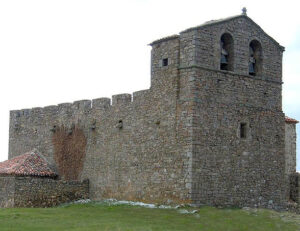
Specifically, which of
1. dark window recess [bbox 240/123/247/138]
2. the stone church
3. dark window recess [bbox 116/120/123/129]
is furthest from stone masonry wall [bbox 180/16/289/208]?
dark window recess [bbox 116/120/123/129]

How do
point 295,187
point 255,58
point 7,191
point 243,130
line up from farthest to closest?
point 295,187 → point 7,191 → point 255,58 → point 243,130

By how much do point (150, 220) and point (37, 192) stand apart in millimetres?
8865

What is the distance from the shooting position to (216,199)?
24.7 m

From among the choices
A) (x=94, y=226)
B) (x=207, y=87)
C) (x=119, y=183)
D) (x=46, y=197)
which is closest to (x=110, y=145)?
(x=119, y=183)

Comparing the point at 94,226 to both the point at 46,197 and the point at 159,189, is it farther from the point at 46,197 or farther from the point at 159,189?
the point at 46,197

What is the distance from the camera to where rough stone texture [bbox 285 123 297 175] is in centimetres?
3444

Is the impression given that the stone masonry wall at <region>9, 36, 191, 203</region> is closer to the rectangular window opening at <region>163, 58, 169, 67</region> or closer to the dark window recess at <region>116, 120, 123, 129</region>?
the dark window recess at <region>116, 120, 123, 129</region>

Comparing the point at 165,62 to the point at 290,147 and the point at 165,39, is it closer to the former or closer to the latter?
the point at 165,39

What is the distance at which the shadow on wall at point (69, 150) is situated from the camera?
31.8 metres

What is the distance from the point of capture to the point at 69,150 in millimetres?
32562

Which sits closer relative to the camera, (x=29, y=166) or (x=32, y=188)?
(x=32, y=188)

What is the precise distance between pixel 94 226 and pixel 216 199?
244 inches

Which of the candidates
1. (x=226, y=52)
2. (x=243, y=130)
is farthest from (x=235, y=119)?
(x=226, y=52)

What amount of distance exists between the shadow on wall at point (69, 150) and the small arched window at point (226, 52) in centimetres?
920
